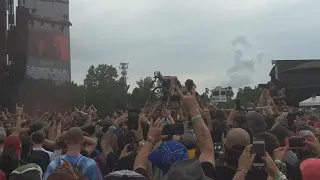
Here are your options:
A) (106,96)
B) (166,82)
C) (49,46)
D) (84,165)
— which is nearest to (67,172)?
(84,165)

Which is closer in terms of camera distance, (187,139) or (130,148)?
(187,139)

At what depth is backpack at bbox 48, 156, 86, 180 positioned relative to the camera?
290 centimetres

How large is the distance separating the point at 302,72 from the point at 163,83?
75.6 ft

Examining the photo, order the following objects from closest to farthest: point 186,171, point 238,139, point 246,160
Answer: point 186,171, point 246,160, point 238,139

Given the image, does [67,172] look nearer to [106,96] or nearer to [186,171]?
[186,171]

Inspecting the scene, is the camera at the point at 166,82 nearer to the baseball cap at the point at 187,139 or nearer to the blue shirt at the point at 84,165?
the baseball cap at the point at 187,139

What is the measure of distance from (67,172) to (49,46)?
1189 inches

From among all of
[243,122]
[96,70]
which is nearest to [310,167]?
[243,122]

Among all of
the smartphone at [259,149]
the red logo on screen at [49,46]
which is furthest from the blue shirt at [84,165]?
the red logo on screen at [49,46]

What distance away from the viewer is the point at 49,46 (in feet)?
107

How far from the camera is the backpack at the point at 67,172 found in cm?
290

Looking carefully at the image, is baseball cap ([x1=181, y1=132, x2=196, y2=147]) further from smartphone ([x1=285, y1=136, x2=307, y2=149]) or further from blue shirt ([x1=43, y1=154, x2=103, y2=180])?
smartphone ([x1=285, y1=136, x2=307, y2=149])

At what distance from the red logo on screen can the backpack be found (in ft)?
90.1

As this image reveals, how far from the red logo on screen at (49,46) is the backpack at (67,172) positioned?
27.4 m
